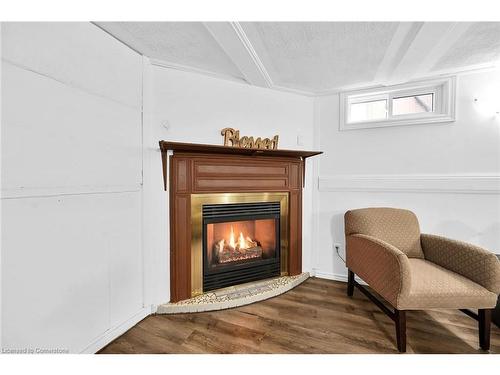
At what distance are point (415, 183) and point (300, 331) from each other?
1877mm

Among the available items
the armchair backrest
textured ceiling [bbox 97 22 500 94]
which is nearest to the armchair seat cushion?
the armchair backrest

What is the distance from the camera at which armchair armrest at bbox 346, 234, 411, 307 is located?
1.43 meters

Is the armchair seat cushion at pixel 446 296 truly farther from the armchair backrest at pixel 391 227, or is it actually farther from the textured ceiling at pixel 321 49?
the textured ceiling at pixel 321 49

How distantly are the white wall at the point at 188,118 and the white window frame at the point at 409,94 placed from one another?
63 centimetres

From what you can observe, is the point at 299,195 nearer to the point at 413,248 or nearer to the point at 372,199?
the point at 372,199

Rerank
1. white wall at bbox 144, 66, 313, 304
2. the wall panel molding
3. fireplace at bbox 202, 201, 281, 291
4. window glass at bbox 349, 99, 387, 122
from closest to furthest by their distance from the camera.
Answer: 1. the wall panel molding
2. white wall at bbox 144, 66, 313, 304
3. fireplace at bbox 202, 201, 281, 291
4. window glass at bbox 349, 99, 387, 122

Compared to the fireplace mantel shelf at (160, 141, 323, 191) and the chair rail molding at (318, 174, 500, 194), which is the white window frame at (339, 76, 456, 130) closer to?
the chair rail molding at (318, 174, 500, 194)

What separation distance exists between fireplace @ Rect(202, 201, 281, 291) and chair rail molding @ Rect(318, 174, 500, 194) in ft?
2.62

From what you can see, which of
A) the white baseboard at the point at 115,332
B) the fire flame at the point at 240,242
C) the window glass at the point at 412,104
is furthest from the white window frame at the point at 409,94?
the white baseboard at the point at 115,332

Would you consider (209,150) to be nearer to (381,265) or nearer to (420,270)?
(381,265)

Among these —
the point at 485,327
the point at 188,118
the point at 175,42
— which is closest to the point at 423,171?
the point at 485,327

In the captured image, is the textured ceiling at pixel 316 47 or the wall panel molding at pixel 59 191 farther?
the textured ceiling at pixel 316 47

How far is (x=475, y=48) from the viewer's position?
1715 mm

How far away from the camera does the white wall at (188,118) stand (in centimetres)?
186
